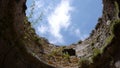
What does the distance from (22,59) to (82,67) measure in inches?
52.8

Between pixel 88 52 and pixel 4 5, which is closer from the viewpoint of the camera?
pixel 4 5

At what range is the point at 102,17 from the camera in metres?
11.8

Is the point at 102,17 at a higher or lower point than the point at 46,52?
higher

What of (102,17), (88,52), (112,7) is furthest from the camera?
(102,17)

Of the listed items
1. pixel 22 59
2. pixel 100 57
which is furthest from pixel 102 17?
pixel 22 59

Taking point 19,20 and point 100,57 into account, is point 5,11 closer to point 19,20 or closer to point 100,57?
point 19,20

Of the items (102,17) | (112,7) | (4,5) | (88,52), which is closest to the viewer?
(4,5)

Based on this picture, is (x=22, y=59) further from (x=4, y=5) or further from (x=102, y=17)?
(x=102, y=17)

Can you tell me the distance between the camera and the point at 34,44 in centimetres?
1083

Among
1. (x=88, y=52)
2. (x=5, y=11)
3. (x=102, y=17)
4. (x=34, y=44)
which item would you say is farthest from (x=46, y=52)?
(x=5, y=11)

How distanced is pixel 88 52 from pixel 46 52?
3.80 feet

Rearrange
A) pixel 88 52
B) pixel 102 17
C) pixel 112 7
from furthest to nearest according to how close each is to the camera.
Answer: pixel 102 17, pixel 88 52, pixel 112 7

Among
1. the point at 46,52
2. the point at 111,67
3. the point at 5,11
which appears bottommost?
the point at 111,67

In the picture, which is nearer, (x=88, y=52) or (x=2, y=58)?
(x=2, y=58)
